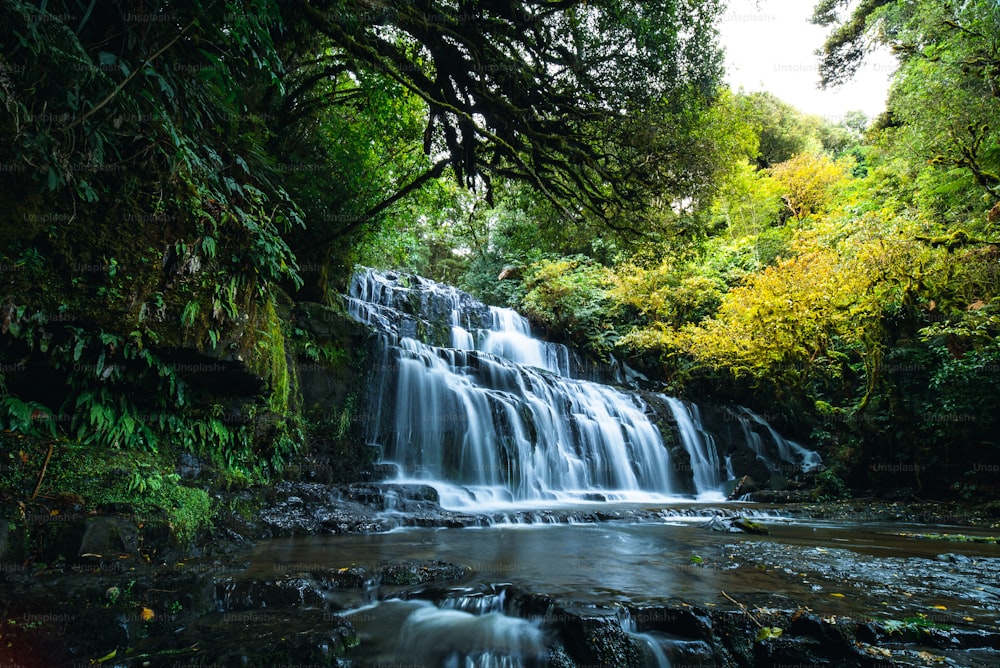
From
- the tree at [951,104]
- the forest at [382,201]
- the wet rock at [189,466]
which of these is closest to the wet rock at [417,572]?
the forest at [382,201]

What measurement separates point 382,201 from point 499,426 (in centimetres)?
536

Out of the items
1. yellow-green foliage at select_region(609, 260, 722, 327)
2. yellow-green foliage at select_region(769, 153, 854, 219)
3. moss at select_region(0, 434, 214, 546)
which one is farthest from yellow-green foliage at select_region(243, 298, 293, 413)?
yellow-green foliage at select_region(769, 153, 854, 219)

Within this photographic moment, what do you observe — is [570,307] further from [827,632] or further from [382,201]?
[827,632]

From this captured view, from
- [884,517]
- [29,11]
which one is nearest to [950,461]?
[884,517]

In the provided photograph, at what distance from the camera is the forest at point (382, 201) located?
394 centimetres

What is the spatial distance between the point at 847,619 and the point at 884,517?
7.74m

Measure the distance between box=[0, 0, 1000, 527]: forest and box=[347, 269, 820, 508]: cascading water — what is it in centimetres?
187

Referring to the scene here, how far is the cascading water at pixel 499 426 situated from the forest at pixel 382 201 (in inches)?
73.8

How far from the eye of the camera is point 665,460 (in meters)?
12.8

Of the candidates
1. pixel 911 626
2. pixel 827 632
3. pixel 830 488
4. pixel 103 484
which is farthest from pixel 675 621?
pixel 830 488

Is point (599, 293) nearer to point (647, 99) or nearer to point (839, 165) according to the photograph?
point (647, 99)

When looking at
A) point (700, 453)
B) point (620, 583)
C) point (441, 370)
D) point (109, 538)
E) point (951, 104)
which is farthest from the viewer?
point (700, 453)

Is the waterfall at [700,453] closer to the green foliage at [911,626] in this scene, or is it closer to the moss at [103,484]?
the green foliage at [911,626]

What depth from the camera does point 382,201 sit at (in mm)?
8961
